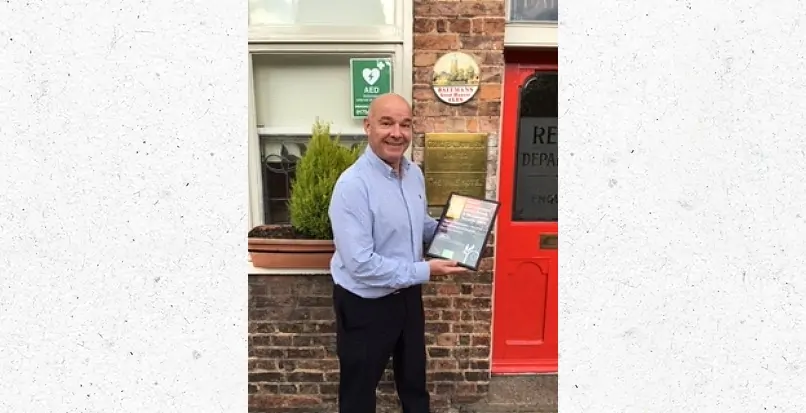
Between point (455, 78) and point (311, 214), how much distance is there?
1106mm

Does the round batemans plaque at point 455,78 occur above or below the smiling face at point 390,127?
above

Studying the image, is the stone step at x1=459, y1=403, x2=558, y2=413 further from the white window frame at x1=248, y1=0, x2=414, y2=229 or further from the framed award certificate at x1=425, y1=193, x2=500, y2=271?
the white window frame at x1=248, y1=0, x2=414, y2=229

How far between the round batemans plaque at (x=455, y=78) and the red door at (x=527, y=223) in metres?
0.42

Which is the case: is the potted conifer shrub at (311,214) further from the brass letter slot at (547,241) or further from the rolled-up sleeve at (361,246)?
the brass letter slot at (547,241)

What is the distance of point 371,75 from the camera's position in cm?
334

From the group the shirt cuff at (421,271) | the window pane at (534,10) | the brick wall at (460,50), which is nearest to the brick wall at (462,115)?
the brick wall at (460,50)

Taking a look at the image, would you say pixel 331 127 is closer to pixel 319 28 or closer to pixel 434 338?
pixel 319 28

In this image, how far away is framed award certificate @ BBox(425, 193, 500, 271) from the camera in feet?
8.13

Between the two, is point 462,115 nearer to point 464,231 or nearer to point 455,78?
point 455,78

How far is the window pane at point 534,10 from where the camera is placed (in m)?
3.41

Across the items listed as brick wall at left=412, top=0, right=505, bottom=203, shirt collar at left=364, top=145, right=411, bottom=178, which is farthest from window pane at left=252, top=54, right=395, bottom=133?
shirt collar at left=364, top=145, right=411, bottom=178

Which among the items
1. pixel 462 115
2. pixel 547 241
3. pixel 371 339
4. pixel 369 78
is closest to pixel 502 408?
pixel 547 241

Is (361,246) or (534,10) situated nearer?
(361,246)

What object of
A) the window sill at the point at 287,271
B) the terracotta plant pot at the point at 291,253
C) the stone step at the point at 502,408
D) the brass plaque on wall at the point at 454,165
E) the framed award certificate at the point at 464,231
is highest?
the brass plaque on wall at the point at 454,165
